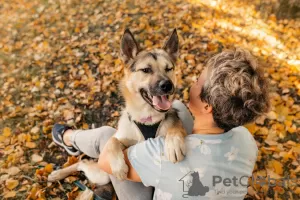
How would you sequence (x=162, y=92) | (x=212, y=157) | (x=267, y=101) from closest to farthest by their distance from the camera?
(x=212, y=157) → (x=267, y=101) → (x=162, y=92)

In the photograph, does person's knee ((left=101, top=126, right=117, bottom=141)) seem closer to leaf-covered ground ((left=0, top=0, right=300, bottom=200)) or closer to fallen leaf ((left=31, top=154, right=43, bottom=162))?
leaf-covered ground ((left=0, top=0, right=300, bottom=200))

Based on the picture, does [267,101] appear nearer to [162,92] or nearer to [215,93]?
[215,93]

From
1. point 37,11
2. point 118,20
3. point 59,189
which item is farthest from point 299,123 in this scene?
point 37,11

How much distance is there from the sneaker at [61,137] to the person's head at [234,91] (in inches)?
99.7

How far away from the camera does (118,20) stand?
6.64 metres

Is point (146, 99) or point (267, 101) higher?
point (267, 101)

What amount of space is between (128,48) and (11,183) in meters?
2.62

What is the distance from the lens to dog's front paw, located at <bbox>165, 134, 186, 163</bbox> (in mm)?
1965

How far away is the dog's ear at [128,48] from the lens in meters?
3.21

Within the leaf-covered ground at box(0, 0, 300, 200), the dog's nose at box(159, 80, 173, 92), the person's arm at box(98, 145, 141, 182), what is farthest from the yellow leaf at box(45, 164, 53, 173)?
the dog's nose at box(159, 80, 173, 92)

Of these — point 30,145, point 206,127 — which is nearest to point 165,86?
point 206,127

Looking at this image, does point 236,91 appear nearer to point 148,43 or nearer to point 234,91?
point 234,91

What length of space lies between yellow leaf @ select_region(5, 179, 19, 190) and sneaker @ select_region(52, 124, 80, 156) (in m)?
0.81

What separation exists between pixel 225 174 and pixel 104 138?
6.04 feet
